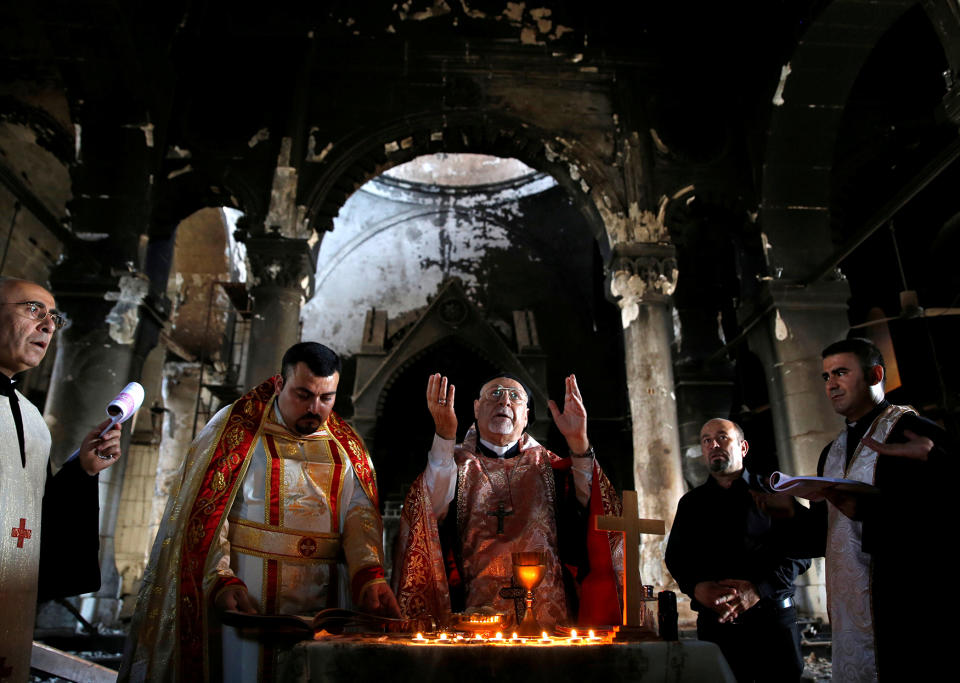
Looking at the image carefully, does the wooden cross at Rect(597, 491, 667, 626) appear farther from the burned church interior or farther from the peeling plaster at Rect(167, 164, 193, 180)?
the peeling plaster at Rect(167, 164, 193, 180)

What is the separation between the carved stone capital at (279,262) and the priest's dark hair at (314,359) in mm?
4491

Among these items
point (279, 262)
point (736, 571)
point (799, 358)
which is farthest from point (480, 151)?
point (736, 571)

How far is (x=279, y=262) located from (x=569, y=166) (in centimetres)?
352

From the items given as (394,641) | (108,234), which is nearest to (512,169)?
(108,234)

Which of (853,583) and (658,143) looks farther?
(658,143)

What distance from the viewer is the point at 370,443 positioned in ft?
33.6

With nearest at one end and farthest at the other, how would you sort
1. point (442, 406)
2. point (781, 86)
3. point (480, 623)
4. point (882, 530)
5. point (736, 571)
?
point (480, 623) < point (882, 530) < point (442, 406) < point (736, 571) < point (781, 86)

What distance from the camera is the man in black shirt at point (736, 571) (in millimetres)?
3105

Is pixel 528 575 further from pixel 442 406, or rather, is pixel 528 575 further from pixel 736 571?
pixel 736 571

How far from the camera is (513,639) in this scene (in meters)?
1.90

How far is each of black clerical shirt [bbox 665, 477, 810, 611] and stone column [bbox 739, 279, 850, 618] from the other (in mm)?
3299

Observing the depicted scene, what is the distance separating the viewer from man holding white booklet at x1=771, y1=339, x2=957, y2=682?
2.52 m

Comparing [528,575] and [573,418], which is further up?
[573,418]

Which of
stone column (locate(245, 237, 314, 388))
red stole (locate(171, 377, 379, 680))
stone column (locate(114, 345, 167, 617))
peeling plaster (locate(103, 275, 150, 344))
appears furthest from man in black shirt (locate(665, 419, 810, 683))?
stone column (locate(114, 345, 167, 617))
